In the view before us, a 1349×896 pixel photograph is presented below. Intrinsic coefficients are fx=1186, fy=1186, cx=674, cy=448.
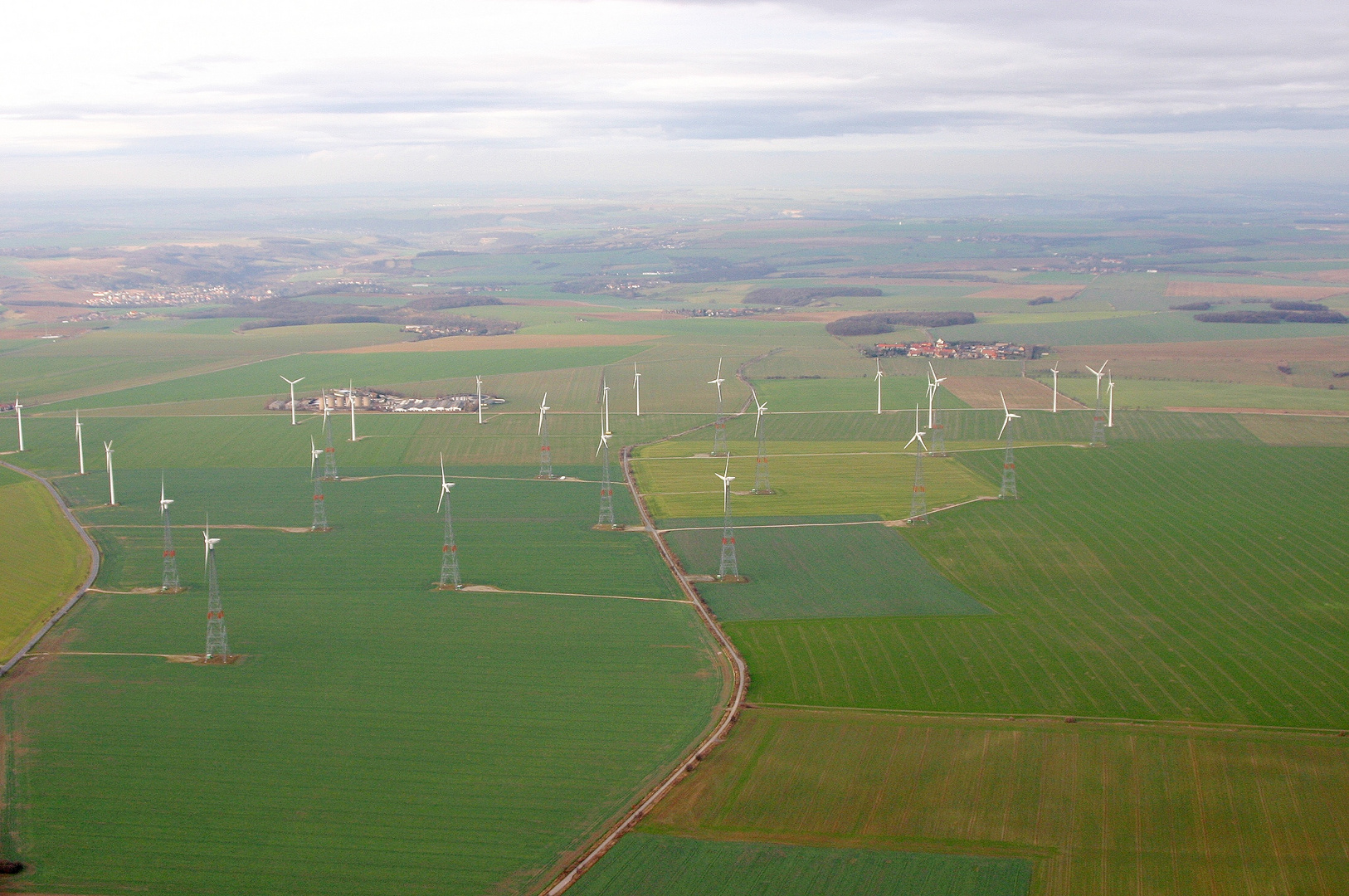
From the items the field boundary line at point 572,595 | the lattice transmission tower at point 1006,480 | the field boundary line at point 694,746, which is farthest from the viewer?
the lattice transmission tower at point 1006,480

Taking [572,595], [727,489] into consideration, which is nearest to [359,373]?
[572,595]

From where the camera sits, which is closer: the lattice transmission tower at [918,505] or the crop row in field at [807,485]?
the lattice transmission tower at [918,505]

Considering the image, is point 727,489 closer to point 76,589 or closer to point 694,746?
point 694,746

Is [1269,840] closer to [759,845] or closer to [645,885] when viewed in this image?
[759,845]

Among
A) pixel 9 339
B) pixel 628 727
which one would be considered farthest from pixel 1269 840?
pixel 9 339

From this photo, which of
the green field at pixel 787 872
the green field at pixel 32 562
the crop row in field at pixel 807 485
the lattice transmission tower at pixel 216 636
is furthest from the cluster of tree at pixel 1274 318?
the lattice transmission tower at pixel 216 636

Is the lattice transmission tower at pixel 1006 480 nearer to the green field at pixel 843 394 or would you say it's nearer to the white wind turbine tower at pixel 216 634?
the green field at pixel 843 394
